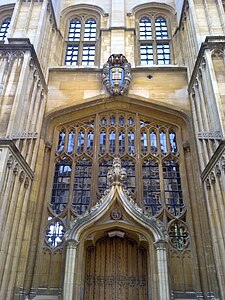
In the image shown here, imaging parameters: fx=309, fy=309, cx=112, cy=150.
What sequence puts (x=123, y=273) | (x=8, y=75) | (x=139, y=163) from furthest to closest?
(x=139, y=163)
(x=8, y=75)
(x=123, y=273)

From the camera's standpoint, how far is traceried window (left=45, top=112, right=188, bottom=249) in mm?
10016

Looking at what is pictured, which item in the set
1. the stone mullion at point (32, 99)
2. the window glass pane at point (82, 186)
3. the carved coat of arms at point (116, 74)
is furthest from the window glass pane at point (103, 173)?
the stone mullion at point (32, 99)

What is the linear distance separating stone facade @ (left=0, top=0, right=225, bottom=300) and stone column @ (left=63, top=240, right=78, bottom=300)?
0.03 meters

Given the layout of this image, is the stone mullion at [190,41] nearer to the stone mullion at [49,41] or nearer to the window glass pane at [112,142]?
the window glass pane at [112,142]

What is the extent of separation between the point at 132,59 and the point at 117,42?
1097 mm

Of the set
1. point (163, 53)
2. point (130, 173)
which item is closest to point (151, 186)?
point (130, 173)

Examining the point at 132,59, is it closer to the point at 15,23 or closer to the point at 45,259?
the point at 15,23

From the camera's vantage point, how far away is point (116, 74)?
12023 mm

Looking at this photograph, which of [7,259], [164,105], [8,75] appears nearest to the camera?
[7,259]

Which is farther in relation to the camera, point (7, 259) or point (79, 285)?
point (79, 285)

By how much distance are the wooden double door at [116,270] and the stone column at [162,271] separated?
0.92 metres

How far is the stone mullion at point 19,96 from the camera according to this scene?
344 inches

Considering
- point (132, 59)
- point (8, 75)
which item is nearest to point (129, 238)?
point (8, 75)

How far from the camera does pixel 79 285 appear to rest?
853cm
